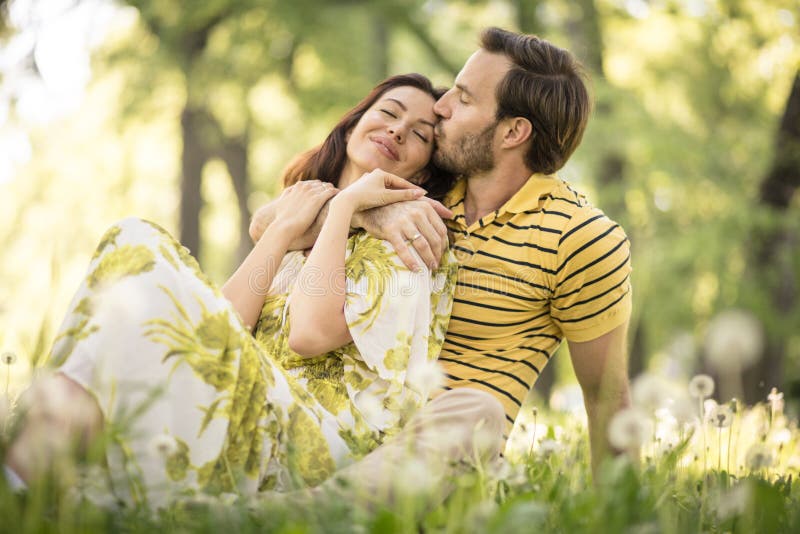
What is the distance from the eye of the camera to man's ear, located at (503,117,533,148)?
3193mm

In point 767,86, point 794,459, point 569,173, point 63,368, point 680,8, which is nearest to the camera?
point 63,368

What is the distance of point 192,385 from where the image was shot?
1992 millimetres

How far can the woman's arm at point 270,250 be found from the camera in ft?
9.68

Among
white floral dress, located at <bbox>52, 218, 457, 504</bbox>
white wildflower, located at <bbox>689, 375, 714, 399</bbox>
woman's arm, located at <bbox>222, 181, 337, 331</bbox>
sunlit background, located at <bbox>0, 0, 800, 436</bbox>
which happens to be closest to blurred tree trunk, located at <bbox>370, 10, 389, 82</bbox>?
sunlit background, located at <bbox>0, 0, 800, 436</bbox>

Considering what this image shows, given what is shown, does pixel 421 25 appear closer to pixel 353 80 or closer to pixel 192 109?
pixel 353 80

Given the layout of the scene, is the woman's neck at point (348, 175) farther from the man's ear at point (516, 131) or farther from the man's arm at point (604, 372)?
the man's arm at point (604, 372)

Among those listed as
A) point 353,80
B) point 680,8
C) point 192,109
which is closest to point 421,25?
point 353,80

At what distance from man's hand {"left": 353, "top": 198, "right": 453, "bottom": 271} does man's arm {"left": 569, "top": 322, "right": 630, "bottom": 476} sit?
65 centimetres

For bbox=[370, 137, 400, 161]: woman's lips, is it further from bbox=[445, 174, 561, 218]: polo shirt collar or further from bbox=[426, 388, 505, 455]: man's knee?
bbox=[426, 388, 505, 455]: man's knee

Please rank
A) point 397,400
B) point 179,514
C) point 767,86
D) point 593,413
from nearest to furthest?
point 179,514 → point 397,400 → point 593,413 → point 767,86

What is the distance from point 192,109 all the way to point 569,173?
5599 millimetres

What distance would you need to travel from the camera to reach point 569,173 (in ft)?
29.8

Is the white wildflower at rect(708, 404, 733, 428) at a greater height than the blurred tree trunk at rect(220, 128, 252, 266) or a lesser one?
lesser

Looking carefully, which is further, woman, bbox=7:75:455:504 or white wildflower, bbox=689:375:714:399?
white wildflower, bbox=689:375:714:399
